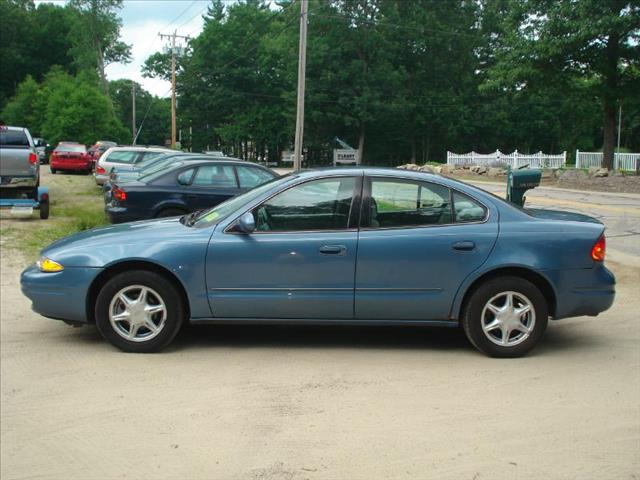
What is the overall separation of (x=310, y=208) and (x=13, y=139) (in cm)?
1216

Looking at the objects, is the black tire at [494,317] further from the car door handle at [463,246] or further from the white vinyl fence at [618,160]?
the white vinyl fence at [618,160]

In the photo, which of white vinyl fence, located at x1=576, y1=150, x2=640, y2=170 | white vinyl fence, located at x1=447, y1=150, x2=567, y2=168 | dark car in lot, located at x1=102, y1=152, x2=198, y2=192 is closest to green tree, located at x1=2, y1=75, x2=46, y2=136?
white vinyl fence, located at x1=447, y1=150, x2=567, y2=168

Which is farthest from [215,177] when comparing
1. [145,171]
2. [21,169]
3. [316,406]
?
[316,406]

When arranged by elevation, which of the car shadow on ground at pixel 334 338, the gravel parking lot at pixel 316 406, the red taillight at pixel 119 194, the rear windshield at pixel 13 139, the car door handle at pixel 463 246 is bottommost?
the gravel parking lot at pixel 316 406

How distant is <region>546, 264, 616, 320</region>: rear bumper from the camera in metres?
5.64

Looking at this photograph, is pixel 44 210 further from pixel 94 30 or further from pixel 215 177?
pixel 94 30

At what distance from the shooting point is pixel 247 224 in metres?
A: 5.54

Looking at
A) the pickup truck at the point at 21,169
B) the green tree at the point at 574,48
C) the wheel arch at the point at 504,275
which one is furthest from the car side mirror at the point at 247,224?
the green tree at the point at 574,48

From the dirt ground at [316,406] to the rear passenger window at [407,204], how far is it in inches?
43.7

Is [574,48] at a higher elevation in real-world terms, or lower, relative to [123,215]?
higher

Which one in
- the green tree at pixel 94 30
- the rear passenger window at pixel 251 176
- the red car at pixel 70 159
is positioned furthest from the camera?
the green tree at pixel 94 30

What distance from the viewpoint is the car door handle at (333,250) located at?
5.57 meters

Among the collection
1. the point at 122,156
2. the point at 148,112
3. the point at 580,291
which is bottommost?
the point at 580,291

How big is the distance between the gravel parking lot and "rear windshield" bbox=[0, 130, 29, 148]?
1026 cm
